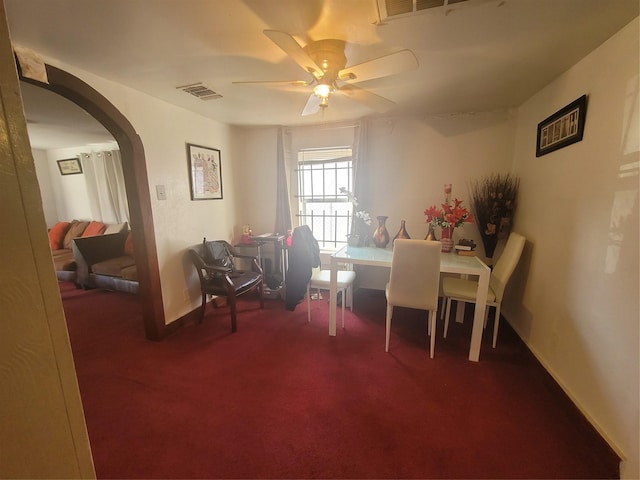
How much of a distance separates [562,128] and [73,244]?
228 inches

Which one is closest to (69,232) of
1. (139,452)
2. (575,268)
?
(139,452)

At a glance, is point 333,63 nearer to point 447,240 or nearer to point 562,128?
point 562,128

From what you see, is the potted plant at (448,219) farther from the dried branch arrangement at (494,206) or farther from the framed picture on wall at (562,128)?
the framed picture on wall at (562,128)

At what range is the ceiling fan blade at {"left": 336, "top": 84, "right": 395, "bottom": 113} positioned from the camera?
1.85m

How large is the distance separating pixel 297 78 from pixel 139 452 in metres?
2.63

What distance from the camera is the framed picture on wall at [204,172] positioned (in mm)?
2861

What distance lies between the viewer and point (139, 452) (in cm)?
144

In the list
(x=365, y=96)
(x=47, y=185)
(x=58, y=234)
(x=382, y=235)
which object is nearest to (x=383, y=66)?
(x=365, y=96)

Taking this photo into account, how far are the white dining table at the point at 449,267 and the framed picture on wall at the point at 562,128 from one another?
41.3 inches

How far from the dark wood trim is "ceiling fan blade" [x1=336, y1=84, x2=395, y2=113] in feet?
5.79

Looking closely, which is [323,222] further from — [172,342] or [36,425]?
[36,425]

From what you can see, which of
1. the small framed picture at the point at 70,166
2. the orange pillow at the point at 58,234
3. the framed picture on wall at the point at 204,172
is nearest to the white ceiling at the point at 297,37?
the framed picture on wall at the point at 204,172

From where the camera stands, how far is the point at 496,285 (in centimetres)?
241

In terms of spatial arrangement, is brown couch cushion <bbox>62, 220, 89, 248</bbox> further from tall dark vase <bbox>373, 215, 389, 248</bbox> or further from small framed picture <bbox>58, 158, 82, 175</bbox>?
tall dark vase <bbox>373, 215, 389, 248</bbox>
